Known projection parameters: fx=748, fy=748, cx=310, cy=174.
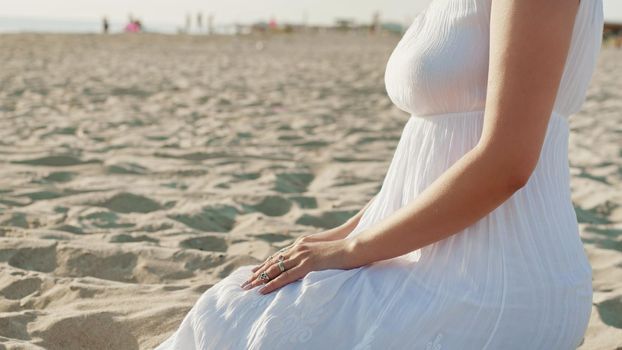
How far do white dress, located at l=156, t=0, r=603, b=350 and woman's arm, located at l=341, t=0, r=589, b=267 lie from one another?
0.22ft

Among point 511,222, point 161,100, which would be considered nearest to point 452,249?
point 511,222

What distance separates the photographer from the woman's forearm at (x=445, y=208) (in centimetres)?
139

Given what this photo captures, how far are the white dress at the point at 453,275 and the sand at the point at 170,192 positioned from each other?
2.82ft

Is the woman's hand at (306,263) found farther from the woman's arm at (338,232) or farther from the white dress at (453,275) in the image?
the woman's arm at (338,232)

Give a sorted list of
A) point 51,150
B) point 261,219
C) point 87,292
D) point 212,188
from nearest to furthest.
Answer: point 87,292 < point 261,219 < point 212,188 < point 51,150

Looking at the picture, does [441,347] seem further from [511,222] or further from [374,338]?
[511,222]

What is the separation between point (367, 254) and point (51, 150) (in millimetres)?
4040

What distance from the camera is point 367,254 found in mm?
1516

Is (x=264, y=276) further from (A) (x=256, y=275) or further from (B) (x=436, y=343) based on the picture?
(B) (x=436, y=343)

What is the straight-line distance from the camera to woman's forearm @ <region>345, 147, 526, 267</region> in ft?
4.57

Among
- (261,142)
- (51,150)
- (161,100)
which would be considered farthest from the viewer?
(161,100)

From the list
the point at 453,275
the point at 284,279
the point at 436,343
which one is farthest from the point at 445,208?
the point at 284,279

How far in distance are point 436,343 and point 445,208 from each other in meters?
0.26

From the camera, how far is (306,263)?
1.55 metres
